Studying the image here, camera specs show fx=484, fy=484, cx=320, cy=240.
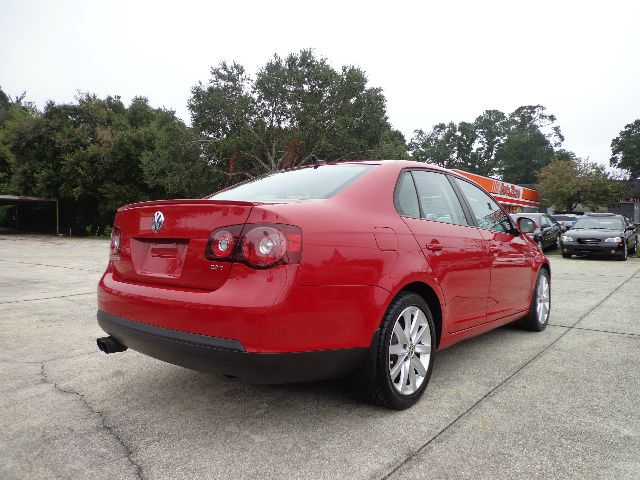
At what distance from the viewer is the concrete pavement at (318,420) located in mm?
2271

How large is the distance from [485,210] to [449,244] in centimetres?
101

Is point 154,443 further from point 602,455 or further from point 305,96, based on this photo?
point 305,96

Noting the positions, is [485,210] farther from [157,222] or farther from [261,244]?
[157,222]

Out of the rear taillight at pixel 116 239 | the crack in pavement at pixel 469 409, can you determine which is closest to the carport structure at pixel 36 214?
the rear taillight at pixel 116 239

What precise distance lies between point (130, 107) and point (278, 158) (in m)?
12.2

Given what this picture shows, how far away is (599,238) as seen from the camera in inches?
553

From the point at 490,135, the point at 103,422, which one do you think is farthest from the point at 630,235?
the point at 490,135

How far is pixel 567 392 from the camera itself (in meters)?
3.21

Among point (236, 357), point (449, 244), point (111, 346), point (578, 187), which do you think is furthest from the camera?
point (578, 187)

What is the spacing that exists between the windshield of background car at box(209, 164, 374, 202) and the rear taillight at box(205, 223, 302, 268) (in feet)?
1.27

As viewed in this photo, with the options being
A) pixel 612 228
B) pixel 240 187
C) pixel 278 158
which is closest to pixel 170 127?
pixel 278 158

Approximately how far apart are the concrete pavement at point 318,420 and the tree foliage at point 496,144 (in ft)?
281

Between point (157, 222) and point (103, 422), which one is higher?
point (157, 222)

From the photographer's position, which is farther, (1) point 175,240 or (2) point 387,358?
(2) point 387,358
